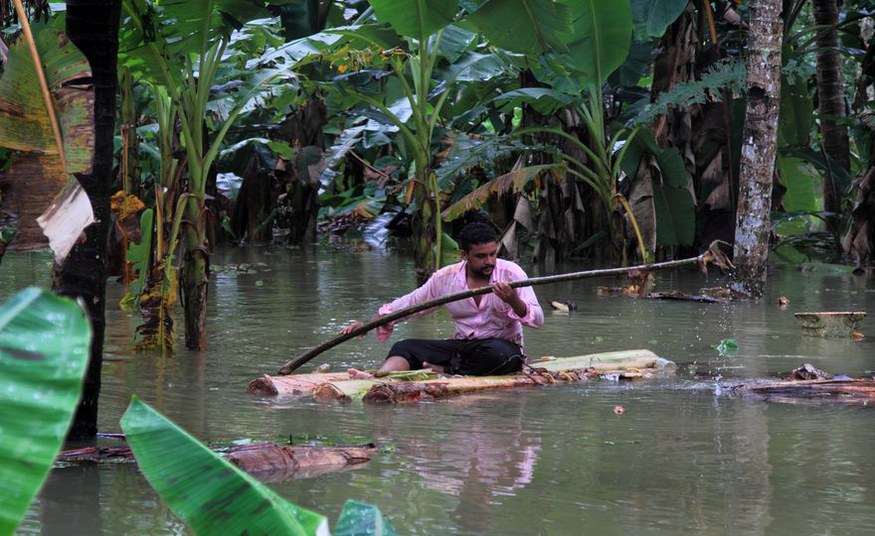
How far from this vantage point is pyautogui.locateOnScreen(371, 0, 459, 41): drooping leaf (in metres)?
9.61

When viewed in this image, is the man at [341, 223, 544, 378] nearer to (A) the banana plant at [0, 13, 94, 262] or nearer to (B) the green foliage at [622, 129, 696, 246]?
(A) the banana plant at [0, 13, 94, 262]

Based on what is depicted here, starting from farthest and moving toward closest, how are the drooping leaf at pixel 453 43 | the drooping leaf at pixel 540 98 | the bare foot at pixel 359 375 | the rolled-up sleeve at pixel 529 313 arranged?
the drooping leaf at pixel 540 98 < the drooping leaf at pixel 453 43 < the rolled-up sleeve at pixel 529 313 < the bare foot at pixel 359 375

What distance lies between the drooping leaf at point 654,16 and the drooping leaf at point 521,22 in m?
3.33

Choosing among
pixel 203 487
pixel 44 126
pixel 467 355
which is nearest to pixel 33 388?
pixel 203 487

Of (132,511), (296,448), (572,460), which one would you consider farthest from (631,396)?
(132,511)

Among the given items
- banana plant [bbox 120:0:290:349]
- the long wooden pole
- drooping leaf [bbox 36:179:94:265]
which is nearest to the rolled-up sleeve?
the long wooden pole

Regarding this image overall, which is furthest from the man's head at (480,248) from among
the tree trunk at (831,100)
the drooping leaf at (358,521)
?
the tree trunk at (831,100)

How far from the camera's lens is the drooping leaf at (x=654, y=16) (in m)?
12.8

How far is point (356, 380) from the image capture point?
7.01 meters

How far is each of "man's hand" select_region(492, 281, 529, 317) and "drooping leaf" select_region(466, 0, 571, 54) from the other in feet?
8.93

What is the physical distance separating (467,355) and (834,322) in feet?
11.6

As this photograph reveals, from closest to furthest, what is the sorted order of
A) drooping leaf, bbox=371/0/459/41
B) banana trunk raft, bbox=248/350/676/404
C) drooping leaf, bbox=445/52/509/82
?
banana trunk raft, bbox=248/350/676/404 < drooping leaf, bbox=371/0/459/41 < drooping leaf, bbox=445/52/509/82

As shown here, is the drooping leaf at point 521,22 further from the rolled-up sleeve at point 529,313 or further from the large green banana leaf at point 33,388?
the large green banana leaf at point 33,388

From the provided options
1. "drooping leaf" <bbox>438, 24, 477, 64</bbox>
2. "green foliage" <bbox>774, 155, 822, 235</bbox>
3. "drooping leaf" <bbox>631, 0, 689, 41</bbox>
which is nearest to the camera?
"drooping leaf" <bbox>631, 0, 689, 41</bbox>
